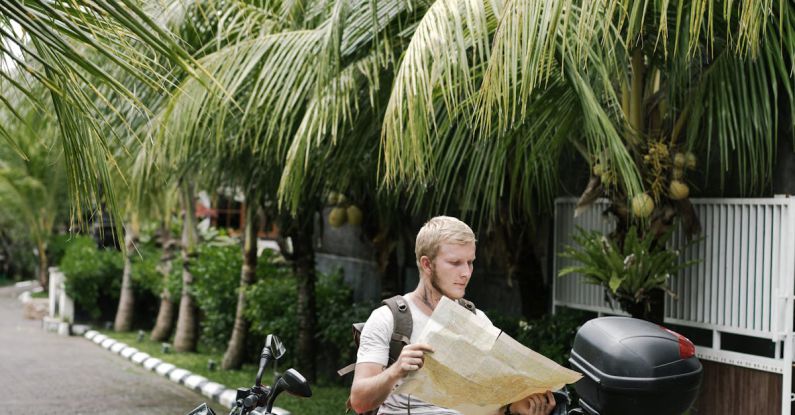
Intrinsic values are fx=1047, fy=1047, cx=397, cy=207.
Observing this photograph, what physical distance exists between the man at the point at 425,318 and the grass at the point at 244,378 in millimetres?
6609

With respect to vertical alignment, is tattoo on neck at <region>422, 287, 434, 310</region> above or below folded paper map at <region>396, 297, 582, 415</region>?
above

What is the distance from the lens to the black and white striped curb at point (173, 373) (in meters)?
10.9

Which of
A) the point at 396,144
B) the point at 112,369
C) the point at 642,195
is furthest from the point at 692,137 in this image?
the point at 112,369

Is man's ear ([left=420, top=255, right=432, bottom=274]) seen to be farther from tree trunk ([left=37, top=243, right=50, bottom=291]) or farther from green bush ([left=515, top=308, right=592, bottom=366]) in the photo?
tree trunk ([left=37, top=243, right=50, bottom=291])

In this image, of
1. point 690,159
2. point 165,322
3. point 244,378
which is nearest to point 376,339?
point 690,159

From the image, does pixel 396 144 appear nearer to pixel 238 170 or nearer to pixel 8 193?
pixel 238 170

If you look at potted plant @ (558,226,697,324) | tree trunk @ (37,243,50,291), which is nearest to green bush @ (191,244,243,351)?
potted plant @ (558,226,697,324)

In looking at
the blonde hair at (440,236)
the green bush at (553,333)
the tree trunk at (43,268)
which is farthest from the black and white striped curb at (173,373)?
the tree trunk at (43,268)

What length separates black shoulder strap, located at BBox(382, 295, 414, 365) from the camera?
3.46 meters

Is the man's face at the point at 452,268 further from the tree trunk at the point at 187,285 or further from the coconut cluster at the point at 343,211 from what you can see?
the tree trunk at the point at 187,285

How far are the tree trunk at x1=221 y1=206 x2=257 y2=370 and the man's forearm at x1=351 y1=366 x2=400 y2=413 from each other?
9.13 m

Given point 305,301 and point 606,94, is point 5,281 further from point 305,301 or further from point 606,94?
point 606,94

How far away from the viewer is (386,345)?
346 cm

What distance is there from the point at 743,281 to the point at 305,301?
19.3 ft
